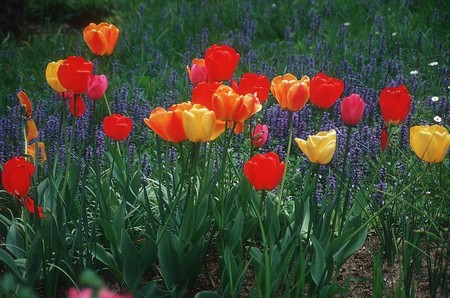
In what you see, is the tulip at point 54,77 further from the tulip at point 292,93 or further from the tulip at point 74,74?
the tulip at point 292,93

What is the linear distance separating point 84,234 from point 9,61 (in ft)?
10.6

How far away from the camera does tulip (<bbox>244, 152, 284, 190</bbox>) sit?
7.00ft

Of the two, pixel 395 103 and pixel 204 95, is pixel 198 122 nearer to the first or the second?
pixel 204 95

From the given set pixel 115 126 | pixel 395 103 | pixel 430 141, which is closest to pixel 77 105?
pixel 115 126

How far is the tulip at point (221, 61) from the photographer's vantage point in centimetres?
240

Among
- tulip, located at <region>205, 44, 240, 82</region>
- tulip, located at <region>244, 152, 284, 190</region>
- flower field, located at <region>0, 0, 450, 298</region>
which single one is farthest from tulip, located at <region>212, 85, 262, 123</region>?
tulip, located at <region>205, 44, 240, 82</region>

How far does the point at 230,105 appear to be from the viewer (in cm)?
216

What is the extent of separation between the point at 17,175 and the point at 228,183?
1002 mm

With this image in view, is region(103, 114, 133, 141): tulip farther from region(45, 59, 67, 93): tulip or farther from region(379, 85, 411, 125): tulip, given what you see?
region(379, 85, 411, 125): tulip

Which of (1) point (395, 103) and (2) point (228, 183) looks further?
(2) point (228, 183)

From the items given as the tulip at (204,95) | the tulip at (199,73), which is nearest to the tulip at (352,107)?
the tulip at (204,95)

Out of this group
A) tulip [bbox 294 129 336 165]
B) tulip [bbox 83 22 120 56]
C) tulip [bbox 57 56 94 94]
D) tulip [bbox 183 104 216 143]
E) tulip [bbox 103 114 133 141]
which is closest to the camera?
tulip [bbox 183 104 216 143]

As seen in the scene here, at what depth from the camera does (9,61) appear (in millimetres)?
5371

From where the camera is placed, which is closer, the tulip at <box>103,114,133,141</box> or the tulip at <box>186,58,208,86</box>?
the tulip at <box>103,114,133,141</box>
